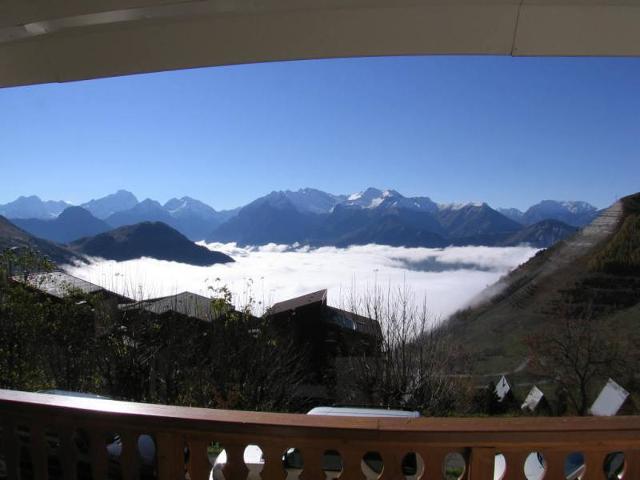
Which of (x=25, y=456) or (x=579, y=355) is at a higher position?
(x=25, y=456)

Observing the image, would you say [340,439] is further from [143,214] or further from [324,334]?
[143,214]

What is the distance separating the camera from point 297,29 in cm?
207

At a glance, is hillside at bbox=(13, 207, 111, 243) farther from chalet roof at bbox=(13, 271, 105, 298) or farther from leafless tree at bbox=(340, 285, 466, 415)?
leafless tree at bbox=(340, 285, 466, 415)

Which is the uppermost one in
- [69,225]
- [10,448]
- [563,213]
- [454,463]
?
[563,213]

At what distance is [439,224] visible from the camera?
54.6 m

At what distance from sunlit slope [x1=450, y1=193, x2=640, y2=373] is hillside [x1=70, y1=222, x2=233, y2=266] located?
18.9m

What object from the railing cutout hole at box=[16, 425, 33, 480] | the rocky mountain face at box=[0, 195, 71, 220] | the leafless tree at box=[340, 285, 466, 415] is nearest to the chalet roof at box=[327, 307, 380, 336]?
the leafless tree at box=[340, 285, 466, 415]

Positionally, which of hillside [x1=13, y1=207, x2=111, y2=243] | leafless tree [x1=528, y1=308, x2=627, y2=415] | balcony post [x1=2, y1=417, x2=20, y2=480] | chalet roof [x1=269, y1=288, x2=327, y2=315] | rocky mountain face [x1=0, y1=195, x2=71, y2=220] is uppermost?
rocky mountain face [x1=0, y1=195, x2=71, y2=220]

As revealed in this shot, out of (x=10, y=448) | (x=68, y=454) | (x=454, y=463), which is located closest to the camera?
(x=68, y=454)

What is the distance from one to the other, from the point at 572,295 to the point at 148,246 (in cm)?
2686

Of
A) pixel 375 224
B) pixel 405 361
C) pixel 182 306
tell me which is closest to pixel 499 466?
pixel 405 361

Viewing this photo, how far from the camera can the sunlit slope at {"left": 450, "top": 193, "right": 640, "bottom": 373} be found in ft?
85.4

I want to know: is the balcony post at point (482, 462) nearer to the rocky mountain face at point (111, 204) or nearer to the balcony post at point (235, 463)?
the balcony post at point (235, 463)

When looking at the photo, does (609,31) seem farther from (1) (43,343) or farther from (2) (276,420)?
(1) (43,343)
